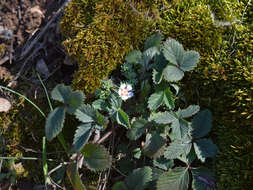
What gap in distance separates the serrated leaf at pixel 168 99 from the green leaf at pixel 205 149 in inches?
10.9

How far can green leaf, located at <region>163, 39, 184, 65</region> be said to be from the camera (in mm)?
1835

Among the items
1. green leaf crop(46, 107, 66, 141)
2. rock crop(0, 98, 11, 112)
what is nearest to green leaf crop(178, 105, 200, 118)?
green leaf crop(46, 107, 66, 141)

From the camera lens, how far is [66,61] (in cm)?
226

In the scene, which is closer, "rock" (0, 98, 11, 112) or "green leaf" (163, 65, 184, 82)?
"green leaf" (163, 65, 184, 82)

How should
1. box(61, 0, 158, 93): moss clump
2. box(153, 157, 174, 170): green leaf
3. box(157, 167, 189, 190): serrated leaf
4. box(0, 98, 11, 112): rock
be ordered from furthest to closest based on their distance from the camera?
1. box(0, 98, 11, 112): rock
2. box(61, 0, 158, 93): moss clump
3. box(153, 157, 174, 170): green leaf
4. box(157, 167, 189, 190): serrated leaf

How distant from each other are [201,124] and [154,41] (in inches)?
24.8

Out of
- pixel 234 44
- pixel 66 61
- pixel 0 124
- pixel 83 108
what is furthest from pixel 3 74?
pixel 234 44

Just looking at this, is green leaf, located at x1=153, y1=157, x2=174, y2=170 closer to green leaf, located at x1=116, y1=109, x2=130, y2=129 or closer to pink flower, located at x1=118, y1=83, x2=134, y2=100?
green leaf, located at x1=116, y1=109, x2=130, y2=129

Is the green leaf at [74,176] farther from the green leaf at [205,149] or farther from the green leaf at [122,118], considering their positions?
the green leaf at [205,149]

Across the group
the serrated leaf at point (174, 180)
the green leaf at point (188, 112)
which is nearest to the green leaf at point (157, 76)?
the green leaf at point (188, 112)

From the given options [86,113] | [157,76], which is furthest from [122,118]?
[157,76]

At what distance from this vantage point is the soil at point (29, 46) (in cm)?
234

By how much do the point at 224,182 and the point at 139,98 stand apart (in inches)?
29.7

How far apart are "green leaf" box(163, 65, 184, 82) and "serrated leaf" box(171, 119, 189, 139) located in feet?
0.90
